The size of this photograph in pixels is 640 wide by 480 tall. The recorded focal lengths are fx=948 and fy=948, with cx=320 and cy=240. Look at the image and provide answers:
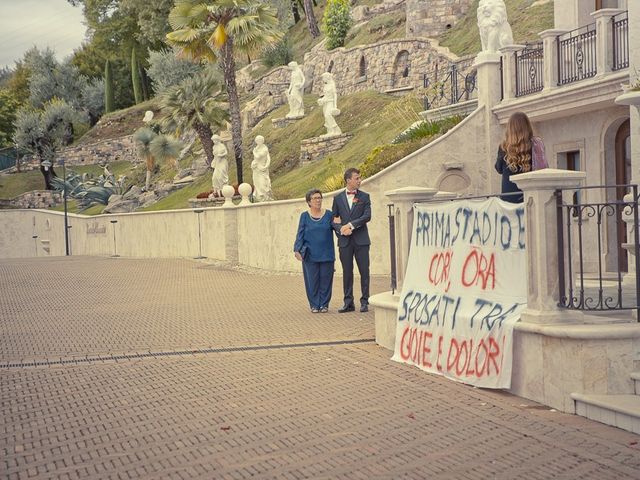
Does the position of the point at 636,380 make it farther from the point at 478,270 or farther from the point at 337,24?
the point at 337,24

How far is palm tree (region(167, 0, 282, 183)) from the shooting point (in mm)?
35219

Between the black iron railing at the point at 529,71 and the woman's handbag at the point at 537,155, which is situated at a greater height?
the black iron railing at the point at 529,71

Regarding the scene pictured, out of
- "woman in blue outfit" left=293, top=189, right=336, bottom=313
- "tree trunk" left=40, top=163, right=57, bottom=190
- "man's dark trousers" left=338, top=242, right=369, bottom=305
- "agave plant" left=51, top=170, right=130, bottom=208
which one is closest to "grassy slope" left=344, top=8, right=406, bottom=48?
"agave plant" left=51, top=170, right=130, bottom=208

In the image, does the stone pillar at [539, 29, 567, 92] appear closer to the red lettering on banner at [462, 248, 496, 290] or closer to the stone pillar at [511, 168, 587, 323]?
the red lettering on banner at [462, 248, 496, 290]

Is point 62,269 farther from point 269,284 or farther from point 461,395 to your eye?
point 461,395

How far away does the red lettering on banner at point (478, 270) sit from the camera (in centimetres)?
830

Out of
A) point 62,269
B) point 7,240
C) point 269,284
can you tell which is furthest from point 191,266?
point 7,240

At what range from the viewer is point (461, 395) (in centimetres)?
787

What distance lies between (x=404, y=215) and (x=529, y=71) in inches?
466

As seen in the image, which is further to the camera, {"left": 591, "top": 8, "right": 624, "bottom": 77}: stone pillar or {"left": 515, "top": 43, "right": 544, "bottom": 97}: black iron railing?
{"left": 515, "top": 43, "right": 544, "bottom": 97}: black iron railing

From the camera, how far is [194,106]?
153 ft

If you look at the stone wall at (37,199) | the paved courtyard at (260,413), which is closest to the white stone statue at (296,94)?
the stone wall at (37,199)

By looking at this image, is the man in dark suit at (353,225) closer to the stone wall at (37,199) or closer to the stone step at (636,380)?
the stone step at (636,380)

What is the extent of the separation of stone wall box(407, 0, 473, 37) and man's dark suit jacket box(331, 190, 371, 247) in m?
38.4
